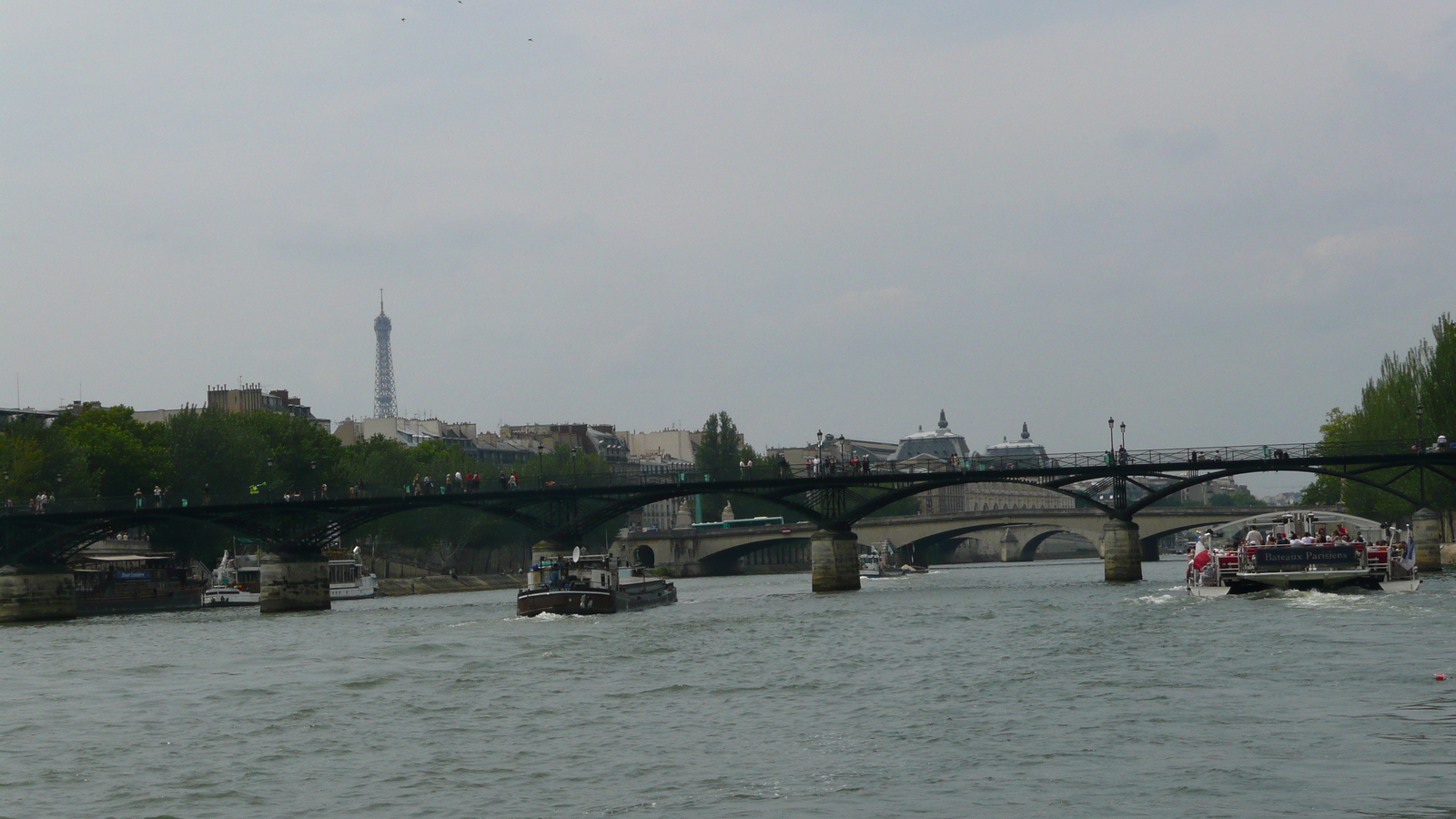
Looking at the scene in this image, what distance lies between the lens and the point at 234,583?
362 feet

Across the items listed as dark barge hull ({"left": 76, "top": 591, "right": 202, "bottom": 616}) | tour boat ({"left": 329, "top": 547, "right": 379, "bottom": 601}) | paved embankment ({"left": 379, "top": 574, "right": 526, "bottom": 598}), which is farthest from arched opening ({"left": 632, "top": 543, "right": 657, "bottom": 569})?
dark barge hull ({"left": 76, "top": 591, "right": 202, "bottom": 616})

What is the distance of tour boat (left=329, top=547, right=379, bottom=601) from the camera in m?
115

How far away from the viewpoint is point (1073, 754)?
25.5 meters

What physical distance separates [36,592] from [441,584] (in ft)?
149

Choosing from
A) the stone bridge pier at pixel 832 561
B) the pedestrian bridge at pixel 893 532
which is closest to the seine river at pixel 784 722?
the stone bridge pier at pixel 832 561

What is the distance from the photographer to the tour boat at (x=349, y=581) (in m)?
115

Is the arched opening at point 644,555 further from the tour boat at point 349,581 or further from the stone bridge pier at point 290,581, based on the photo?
the stone bridge pier at point 290,581

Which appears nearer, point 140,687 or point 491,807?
point 491,807

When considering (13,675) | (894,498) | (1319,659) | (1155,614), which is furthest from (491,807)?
(894,498)

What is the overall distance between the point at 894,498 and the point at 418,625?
3188 cm

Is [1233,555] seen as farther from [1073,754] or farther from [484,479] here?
[484,479]

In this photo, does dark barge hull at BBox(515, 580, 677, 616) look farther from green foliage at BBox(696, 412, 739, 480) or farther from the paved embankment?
green foliage at BBox(696, 412, 739, 480)

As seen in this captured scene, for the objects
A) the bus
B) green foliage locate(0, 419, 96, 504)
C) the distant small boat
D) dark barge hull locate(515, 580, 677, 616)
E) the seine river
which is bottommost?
the seine river

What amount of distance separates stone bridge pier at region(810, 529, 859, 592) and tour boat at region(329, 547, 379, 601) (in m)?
36.9
